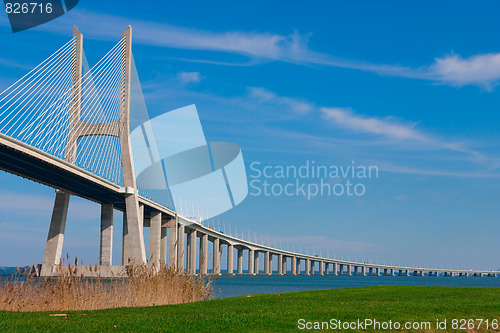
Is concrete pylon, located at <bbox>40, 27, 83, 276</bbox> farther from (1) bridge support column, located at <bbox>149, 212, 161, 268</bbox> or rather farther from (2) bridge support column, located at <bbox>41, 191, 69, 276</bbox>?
(1) bridge support column, located at <bbox>149, 212, 161, 268</bbox>

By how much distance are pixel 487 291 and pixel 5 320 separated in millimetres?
20148

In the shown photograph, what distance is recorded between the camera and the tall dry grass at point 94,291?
1719 cm

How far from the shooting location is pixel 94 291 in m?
18.6

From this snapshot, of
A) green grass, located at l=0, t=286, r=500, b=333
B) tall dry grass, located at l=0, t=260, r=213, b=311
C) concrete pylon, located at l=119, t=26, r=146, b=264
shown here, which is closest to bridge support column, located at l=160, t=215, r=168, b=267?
concrete pylon, located at l=119, t=26, r=146, b=264

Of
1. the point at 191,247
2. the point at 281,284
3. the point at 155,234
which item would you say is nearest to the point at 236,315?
the point at 155,234

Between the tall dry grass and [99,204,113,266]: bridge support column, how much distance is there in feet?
134

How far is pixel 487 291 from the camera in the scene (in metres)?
25.9

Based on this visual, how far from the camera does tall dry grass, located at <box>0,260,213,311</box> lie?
17188 millimetres

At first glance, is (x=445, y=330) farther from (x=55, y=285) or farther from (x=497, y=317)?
(x=55, y=285)

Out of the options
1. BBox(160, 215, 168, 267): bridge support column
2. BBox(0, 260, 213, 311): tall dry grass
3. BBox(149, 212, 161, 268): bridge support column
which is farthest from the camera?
BBox(160, 215, 168, 267): bridge support column

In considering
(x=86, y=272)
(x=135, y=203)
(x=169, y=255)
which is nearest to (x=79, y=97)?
(x=135, y=203)

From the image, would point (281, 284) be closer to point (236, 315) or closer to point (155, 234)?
point (155, 234)

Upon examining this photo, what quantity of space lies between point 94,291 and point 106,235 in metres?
44.8

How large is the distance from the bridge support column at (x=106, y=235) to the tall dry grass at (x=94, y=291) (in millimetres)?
40979
